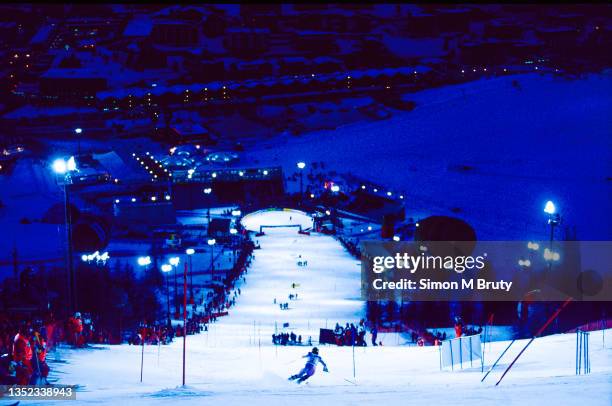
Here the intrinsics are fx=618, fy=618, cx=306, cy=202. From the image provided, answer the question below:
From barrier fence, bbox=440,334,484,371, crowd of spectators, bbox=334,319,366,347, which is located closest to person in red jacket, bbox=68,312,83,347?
crowd of spectators, bbox=334,319,366,347

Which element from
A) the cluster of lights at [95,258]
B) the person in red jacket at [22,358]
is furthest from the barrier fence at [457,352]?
the cluster of lights at [95,258]

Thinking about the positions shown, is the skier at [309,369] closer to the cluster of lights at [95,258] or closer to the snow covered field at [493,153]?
the cluster of lights at [95,258]

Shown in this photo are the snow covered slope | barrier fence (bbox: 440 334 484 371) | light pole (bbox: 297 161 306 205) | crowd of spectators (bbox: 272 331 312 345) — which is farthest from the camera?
light pole (bbox: 297 161 306 205)

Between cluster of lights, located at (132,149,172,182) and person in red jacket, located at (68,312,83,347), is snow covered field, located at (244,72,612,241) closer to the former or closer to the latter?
cluster of lights, located at (132,149,172,182)

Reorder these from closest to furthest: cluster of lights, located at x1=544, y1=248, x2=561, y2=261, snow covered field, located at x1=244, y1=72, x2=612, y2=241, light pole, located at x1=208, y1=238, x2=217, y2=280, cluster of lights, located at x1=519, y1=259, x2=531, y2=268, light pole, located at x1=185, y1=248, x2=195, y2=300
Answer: cluster of lights, located at x1=544, y1=248, x2=561, y2=261, cluster of lights, located at x1=519, y1=259, x2=531, y2=268, light pole, located at x1=185, y1=248, x2=195, y2=300, light pole, located at x1=208, y1=238, x2=217, y2=280, snow covered field, located at x1=244, y1=72, x2=612, y2=241

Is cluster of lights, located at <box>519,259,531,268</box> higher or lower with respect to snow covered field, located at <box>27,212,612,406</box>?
higher

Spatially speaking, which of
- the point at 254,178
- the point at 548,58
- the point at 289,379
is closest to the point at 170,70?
the point at 254,178
